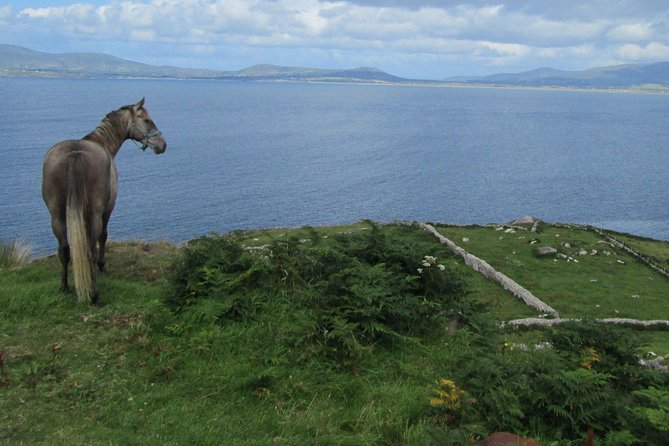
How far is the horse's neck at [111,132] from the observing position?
1326cm

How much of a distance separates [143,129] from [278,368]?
323 inches

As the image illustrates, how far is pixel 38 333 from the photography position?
9680 millimetres

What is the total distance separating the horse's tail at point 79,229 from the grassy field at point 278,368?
0.43 m

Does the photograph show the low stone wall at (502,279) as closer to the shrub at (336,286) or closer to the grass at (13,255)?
the shrub at (336,286)

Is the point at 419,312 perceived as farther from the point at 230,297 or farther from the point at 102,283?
the point at 102,283

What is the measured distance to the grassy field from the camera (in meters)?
6.97

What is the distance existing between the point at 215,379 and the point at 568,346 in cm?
535

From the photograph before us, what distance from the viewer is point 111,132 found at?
1358 centimetres

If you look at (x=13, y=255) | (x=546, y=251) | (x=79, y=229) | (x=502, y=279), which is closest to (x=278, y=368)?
(x=79, y=229)

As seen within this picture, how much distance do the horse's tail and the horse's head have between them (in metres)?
3.39

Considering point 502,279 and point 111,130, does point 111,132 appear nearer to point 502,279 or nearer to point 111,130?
point 111,130

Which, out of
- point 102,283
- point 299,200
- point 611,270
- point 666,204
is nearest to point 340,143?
point 299,200

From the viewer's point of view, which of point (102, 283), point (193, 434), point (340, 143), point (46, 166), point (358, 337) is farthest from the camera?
point (340, 143)

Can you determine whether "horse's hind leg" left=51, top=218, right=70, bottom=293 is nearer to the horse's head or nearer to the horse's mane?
the horse's mane
